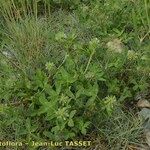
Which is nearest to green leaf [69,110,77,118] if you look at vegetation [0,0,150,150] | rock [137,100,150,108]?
vegetation [0,0,150,150]

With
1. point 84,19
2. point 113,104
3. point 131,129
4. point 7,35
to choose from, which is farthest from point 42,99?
point 84,19

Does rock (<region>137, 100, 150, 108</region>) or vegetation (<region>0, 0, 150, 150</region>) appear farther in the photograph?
rock (<region>137, 100, 150, 108</region>)

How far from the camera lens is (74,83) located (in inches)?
79.5

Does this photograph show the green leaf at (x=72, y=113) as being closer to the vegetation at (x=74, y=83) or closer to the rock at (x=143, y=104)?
the vegetation at (x=74, y=83)

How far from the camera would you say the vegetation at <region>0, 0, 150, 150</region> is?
1949mm

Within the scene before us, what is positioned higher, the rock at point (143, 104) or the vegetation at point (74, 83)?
the vegetation at point (74, 83)

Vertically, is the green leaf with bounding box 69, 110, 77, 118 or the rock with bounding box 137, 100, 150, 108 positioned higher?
the green leaf with bounding box 69, 110, 77, 118

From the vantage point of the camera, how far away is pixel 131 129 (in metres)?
1.98

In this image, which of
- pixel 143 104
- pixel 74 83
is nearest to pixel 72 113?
pixel 74 83

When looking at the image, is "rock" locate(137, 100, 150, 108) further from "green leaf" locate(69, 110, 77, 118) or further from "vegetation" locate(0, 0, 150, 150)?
"green leaf" locate(69, 110, 77, 118)

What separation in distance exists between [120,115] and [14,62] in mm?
736

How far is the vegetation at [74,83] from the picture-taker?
6.40ft

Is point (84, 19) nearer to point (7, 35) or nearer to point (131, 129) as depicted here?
point (7, 35)

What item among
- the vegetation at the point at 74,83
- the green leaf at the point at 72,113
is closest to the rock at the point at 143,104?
the vegetation at the point at 74,83
